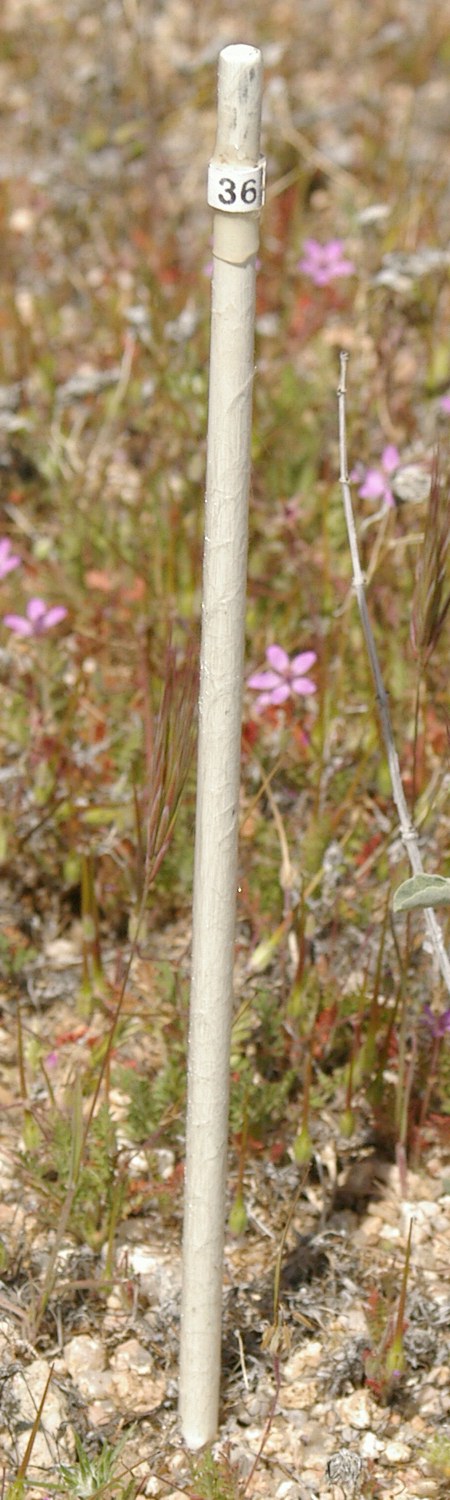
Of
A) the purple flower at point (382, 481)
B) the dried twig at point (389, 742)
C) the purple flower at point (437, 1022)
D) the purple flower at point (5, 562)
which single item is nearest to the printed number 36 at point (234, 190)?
the dried twig at point (389, 742)

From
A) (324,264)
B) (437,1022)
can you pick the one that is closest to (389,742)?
(437,1022)

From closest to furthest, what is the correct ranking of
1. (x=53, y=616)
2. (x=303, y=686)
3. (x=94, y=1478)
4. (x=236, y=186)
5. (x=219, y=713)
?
(x=236, y=186)
(x=219, y=713)
(x=94, y=1478)
(x=303, y=686)
(x=53, y=616)

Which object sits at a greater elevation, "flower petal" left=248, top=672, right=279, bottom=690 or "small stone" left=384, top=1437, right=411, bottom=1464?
"flower petal" left=248, top=672, right=279, bottom=690

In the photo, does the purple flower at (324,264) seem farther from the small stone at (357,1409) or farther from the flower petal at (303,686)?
the small stone at (357,1409)

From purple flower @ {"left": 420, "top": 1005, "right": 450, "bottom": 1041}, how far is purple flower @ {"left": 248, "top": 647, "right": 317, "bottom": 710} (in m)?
0.60

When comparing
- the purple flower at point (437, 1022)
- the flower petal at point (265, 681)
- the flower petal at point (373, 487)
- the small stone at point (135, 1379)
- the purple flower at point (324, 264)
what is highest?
the purple flower at point (324, 264)

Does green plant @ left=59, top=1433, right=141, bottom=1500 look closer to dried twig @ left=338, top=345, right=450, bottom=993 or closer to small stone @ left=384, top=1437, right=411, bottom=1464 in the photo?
small stone @ left=384, top=1437, right=411, bottom=1464

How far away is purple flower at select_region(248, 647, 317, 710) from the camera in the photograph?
8.70 feet

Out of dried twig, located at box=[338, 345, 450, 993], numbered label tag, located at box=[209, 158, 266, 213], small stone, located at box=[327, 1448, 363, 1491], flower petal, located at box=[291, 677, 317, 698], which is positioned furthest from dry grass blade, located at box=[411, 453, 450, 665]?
small stone, located at box=[327, 1448, 363, 1491]

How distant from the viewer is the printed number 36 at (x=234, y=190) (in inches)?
53.7

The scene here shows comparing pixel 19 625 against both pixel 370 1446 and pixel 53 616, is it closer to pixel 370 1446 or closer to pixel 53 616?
pixel 53 616

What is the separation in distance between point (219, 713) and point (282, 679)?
117 cm

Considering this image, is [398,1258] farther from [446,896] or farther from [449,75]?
[449,75]

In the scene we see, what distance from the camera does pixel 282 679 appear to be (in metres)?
2.72
